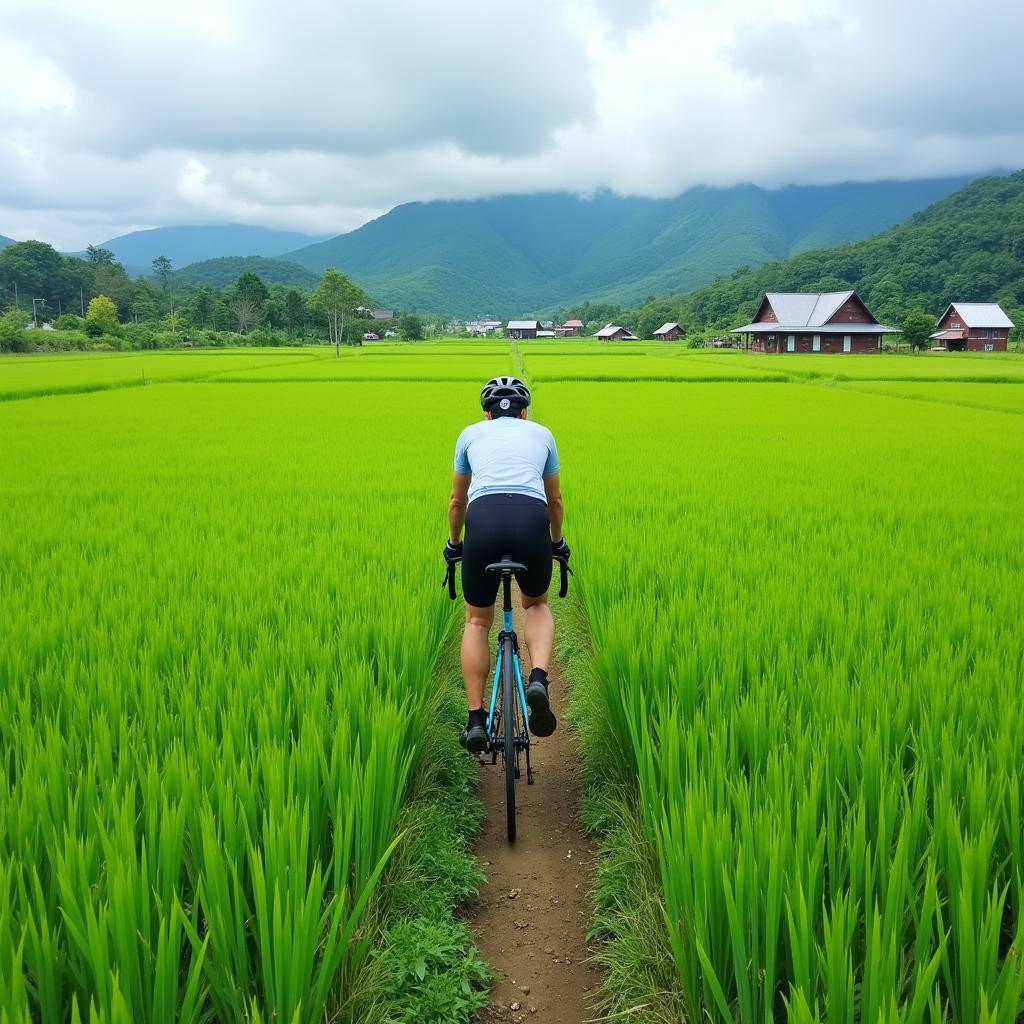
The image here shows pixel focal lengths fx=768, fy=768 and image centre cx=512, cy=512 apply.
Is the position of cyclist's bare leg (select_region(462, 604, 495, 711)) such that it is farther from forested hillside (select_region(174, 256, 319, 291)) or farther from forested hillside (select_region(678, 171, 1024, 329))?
forested hillside (select_region(174, 256, 319, 291))

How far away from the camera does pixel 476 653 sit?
123 inches

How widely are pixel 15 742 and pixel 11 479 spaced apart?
6.82 metres

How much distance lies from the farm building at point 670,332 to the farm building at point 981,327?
35880 mm

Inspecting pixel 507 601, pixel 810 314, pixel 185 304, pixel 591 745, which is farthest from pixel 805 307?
pixel 185 304

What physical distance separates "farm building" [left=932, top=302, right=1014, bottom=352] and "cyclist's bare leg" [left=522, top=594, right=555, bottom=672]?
2312 inches

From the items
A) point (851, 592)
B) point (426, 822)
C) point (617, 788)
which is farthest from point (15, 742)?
point (851, 592)

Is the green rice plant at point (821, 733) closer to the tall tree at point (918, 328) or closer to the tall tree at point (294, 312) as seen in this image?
the tall tree at point (918, 328)

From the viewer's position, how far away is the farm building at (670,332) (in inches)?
3452

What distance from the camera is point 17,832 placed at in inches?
75.5

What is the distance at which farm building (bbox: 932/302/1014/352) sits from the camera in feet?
170

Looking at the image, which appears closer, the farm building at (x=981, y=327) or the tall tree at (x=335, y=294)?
the farm building at (x=981, y=327)

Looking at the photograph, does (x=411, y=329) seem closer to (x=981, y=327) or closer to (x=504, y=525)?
(x=981, y=327)

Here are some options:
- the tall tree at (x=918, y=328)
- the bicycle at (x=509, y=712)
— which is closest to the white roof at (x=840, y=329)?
the tall tree at (x=918, y=328)

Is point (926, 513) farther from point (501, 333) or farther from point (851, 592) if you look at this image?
point (501, 333)
